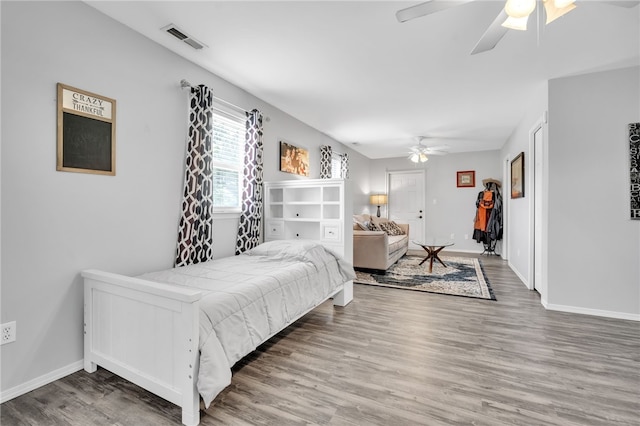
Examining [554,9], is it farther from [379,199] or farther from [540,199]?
[379,199]

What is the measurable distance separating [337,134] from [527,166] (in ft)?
10.2

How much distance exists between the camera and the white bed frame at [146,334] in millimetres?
1486

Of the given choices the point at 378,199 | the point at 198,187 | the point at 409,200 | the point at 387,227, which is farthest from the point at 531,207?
the point at 198,187

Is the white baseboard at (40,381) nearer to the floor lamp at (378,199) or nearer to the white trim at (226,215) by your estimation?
the white trim at (226,215)

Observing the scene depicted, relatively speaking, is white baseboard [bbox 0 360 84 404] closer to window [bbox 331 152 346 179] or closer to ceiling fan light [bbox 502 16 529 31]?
ceiling fan light [bbox 502 16 529 31]

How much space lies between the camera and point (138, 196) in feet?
7.81

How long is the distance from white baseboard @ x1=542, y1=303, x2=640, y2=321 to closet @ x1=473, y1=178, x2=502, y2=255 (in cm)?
363

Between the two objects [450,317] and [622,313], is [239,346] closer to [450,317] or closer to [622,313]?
[450,317]

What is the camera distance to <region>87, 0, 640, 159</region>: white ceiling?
83.9 inches

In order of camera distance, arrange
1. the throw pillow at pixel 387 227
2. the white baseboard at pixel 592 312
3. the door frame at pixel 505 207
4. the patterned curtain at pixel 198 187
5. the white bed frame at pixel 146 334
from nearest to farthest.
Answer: the white bed frame at pixel 146 334, the patterned curtain at pixel 198 187, the white baseboard at pixel 592 312, the door frame at pixel 505 207, the throw pillow at pixel 387 227

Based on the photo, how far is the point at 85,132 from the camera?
2.05 meters

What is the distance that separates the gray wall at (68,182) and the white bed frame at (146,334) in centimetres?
18

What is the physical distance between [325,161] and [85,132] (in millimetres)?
3851

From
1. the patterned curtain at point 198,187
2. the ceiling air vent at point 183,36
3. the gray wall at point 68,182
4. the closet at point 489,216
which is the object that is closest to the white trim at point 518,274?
the closet at point 489,216
